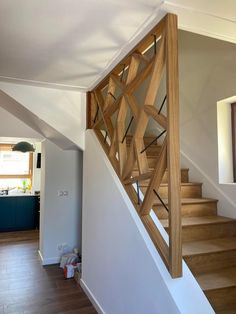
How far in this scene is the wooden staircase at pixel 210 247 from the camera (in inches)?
73.4

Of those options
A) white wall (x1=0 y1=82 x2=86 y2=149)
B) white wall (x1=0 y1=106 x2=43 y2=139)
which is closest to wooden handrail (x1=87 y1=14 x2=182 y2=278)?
white wall (x1=0 y1=82 x2=86 y2=149)

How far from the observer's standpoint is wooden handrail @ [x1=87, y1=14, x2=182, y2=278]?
5.36 feet

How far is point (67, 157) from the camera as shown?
4.30 m

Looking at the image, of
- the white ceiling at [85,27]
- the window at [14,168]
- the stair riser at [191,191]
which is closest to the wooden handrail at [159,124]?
the white ceiling at [85,27]

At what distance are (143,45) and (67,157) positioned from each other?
2608 millimetres

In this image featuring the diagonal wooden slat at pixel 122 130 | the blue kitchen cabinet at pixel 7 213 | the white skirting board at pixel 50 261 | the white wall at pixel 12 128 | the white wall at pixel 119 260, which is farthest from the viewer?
the blue kitchen cabinet at pixel 7 213

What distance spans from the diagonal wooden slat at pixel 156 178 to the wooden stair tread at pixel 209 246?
0.53 meters

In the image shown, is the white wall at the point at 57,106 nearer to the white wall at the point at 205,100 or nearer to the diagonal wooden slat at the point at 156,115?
the white wall at the point at 205,100

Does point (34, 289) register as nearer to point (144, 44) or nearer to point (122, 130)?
point (122, 130)

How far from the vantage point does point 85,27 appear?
1.91m

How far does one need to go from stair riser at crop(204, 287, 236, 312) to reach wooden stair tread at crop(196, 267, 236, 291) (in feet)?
0.09

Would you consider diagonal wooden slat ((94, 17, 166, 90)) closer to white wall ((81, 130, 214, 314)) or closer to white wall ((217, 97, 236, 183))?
white wall ((81, 130, 214, 314))


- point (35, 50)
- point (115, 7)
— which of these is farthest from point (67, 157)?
point (115, 7)

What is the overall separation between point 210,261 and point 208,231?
41 centimetres
